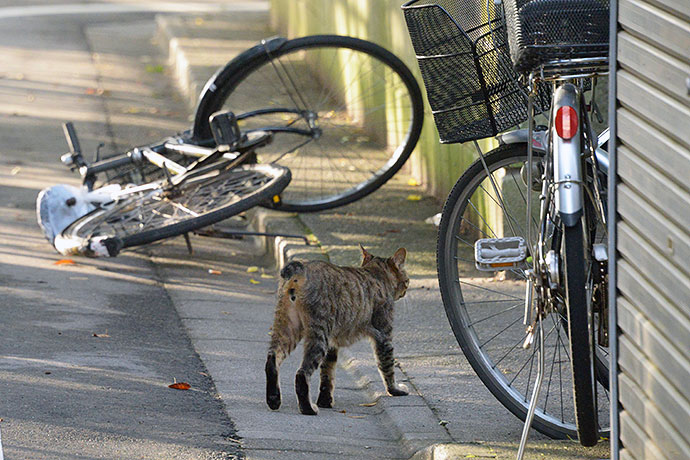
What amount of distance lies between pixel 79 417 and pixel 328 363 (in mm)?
1070

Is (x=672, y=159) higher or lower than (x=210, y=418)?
higher

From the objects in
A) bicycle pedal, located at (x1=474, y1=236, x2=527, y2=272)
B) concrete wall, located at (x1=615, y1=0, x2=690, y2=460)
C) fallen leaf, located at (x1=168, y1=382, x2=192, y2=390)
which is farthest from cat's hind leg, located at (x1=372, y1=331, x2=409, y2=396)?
concrete wall, located at (x1=615, y1=0, x2=690, y2=460)

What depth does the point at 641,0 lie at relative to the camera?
2.73 metres

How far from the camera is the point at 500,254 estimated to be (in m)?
3.35

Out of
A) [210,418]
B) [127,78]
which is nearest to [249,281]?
[210,418]

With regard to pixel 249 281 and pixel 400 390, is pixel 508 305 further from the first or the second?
pixel 249 281

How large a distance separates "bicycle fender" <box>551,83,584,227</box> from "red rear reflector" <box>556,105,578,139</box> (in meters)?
0.01

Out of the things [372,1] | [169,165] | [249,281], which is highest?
[372,1]

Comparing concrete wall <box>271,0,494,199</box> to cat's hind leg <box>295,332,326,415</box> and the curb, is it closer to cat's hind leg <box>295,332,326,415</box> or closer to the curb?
the curb

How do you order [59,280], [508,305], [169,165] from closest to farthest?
[508,305] → [59,280] → [169,165]

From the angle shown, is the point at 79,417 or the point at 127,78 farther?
the point at 127,78

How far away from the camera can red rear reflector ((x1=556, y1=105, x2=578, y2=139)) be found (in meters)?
3.03

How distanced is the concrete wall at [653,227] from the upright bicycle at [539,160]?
0.15 meters

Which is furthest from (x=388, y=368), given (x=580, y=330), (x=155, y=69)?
(x=155, y=69)
